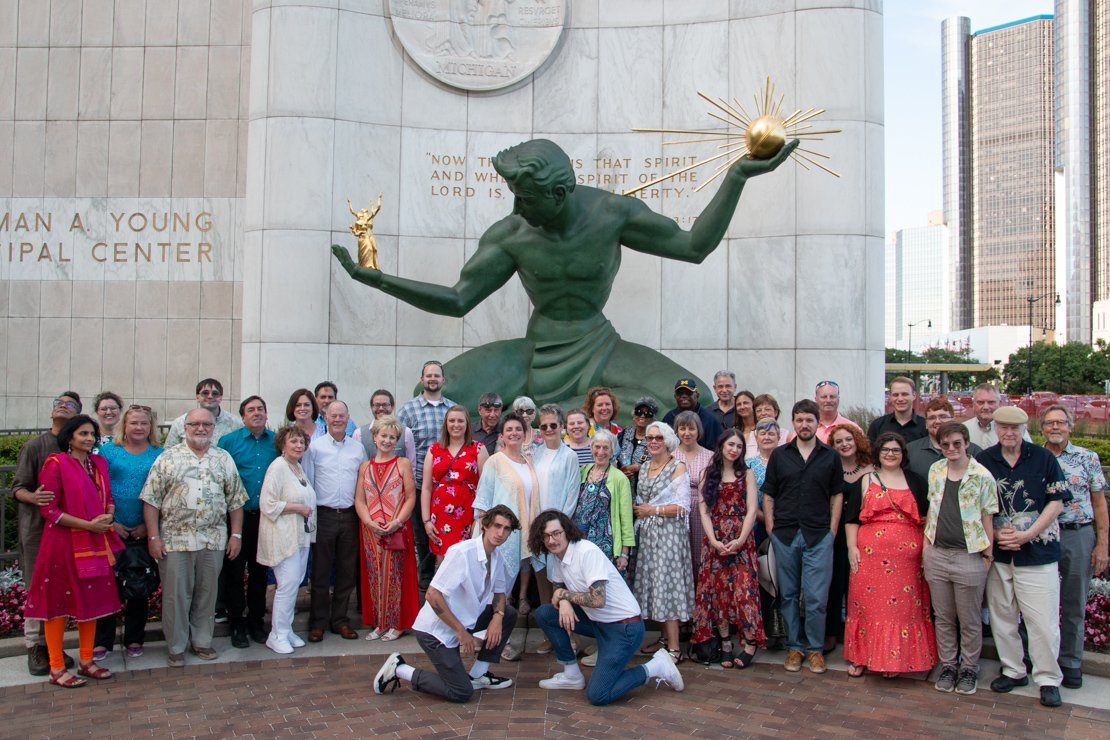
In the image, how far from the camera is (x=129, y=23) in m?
12.6

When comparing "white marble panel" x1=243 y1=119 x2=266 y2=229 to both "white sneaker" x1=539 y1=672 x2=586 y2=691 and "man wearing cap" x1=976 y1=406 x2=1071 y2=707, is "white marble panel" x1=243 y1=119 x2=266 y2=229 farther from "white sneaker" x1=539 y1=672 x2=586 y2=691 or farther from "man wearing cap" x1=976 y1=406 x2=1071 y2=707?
"man wearing cap" x1=976 y1=406 x2=1071 y2=707

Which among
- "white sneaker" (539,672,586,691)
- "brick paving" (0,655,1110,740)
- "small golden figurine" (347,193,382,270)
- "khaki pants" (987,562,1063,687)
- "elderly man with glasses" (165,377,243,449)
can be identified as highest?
"small golden figurine" (347,193,382,270)

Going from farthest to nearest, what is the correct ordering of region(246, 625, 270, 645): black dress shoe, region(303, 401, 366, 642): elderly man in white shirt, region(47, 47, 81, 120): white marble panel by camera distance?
region(47, 47, 81, 120): white marble panel < region(303, 401, 366, 642): elderly man in white shirt < region(246, 625, 270, 645): black dress shoe

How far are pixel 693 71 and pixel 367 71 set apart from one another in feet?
11.9

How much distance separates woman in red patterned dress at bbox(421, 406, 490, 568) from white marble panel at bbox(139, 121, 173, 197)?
7.99 meters

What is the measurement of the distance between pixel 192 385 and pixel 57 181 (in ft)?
9.86

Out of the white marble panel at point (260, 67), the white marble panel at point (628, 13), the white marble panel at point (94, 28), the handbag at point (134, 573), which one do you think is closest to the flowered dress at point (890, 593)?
the handbag at point (134, 573)

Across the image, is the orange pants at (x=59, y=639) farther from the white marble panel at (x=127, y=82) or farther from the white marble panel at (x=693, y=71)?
the white marble panel at (x=127, y=82)

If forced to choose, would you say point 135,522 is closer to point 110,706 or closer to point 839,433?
point 110,706

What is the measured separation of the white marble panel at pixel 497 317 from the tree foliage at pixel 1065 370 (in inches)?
2023

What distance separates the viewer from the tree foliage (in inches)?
2293

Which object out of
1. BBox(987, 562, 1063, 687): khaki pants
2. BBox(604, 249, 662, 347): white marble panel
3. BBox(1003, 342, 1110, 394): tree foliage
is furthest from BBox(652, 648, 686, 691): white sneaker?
BBox(1003, 342, 1110, 394): tree foliage

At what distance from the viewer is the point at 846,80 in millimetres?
10648

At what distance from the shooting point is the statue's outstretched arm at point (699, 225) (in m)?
7.15
